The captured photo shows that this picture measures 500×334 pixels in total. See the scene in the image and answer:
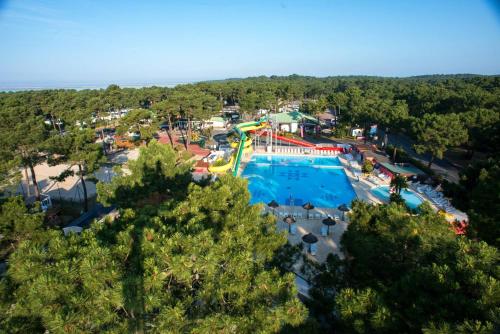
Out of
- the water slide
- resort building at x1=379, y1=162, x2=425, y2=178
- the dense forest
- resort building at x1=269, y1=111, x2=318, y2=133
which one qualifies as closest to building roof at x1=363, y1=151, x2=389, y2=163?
resort building at x1=379, y1=162, x2=425, y2=178

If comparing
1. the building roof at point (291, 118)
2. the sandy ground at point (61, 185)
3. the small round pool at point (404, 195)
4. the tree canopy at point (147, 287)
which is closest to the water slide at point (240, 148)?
the building roof at point (291, 118)

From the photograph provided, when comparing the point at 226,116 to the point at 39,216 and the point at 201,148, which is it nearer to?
the point at 201,148

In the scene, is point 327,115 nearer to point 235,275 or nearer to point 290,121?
point 290,121

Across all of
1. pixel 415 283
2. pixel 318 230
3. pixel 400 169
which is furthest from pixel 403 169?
pixel 415 283

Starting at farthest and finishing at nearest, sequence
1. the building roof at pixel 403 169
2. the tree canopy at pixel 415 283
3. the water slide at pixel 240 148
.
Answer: the water slide at pixel 240 148, the building roof at pixel 403 169, the tree canopy at pixel 415 283

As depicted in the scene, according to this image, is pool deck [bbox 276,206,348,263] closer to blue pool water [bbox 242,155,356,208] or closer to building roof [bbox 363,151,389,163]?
blue pool water [bbox 242,155,356,208]

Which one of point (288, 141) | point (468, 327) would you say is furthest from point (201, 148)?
point (468, 327)

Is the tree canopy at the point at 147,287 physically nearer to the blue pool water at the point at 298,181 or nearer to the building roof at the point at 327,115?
the blue pool water at the point at 298,181

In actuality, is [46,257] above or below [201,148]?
above
